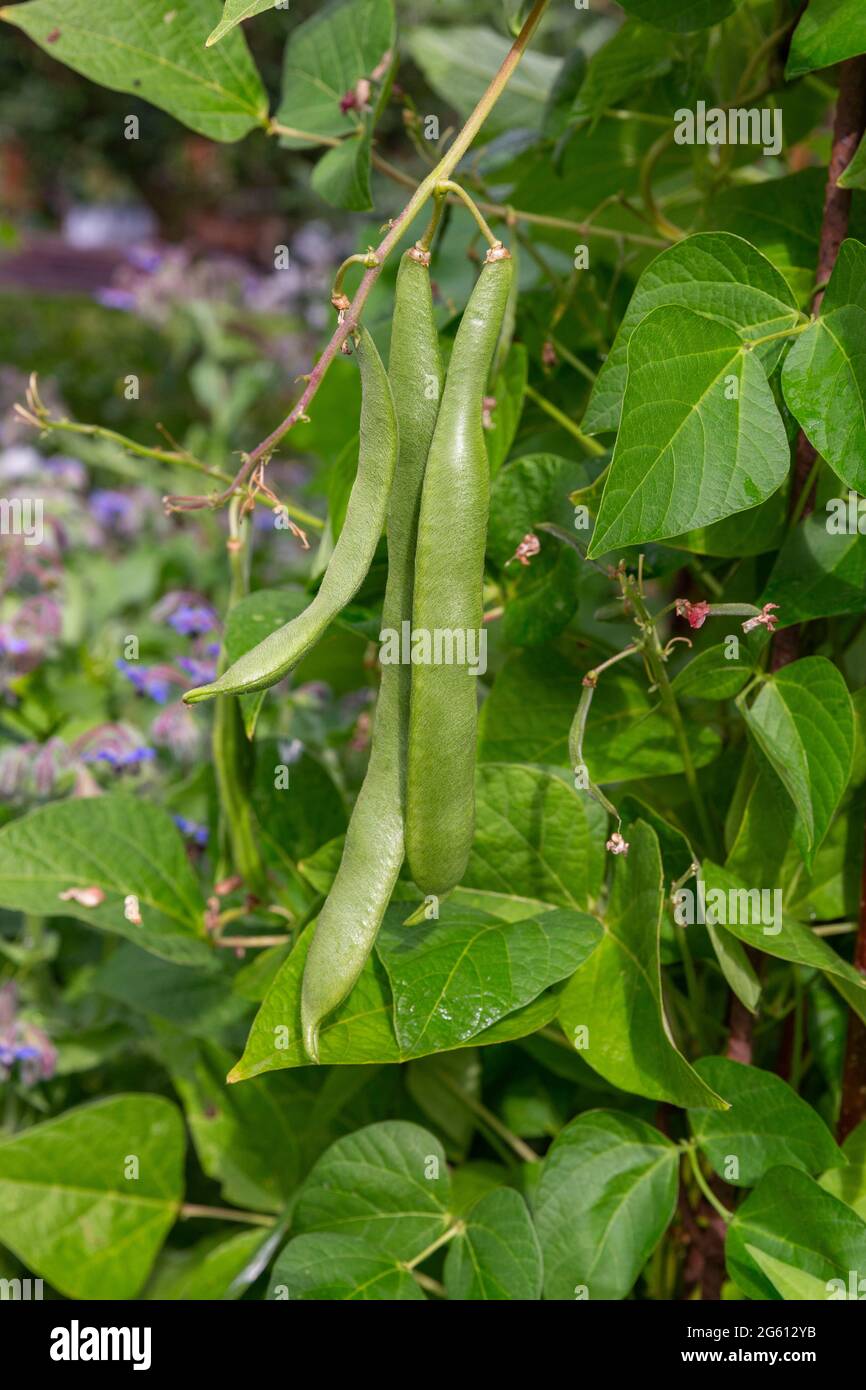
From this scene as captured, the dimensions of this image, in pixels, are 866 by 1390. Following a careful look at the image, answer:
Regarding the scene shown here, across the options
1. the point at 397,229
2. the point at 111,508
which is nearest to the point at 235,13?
the point at 397,229

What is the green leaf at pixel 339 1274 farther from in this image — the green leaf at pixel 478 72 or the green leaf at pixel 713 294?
the green leaf at pixel 478 72

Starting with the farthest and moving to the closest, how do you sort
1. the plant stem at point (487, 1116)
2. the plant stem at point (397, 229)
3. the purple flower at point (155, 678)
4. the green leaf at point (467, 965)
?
the purple flower at point (155, 678) < the plant stem at point (487, 1116) < the green leaf at point (467, 965) < the plant stem at point (397, 229)

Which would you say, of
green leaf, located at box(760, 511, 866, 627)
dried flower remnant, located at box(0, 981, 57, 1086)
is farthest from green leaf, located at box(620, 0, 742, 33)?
dried flower remnant, located at box(0, 981, 57, 1086)

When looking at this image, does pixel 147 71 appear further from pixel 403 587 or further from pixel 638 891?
pixel 638 891

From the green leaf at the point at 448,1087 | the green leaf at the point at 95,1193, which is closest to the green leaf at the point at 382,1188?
the green leaf at the point at 448,1087

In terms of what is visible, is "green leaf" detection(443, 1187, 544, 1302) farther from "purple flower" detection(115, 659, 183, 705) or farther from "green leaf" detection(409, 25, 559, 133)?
"green leaf" detection(409, 25, 559, 133)

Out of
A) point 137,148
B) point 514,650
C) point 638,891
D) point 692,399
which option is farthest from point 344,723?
point 137,148

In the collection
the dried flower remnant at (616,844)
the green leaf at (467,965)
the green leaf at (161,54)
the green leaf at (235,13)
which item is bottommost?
the green leaf at (467,965)
